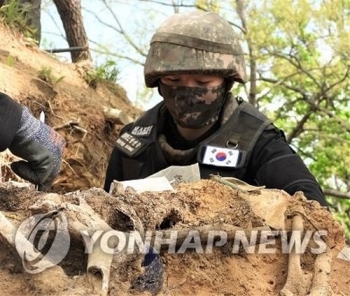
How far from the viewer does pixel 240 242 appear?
1.95 metres

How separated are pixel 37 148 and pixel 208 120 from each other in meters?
1.10

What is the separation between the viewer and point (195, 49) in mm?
3426

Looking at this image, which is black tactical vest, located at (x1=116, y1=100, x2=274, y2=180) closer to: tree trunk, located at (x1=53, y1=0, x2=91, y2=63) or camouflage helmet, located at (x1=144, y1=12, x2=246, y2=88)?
camouflage helmet, located at (x1=144, y1=12, x2=246, y2=88)

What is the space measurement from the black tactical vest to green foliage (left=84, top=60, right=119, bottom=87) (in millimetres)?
3511

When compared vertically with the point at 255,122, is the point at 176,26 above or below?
above

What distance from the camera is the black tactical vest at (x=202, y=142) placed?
10.7 ft

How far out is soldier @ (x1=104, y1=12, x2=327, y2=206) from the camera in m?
3.30

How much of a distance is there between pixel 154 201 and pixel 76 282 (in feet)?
1.31

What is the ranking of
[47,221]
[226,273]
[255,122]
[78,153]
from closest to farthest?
[47,221] → [226,273] → [255,122] → [78,153]

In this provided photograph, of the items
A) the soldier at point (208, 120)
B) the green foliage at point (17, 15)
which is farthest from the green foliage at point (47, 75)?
the soldier at point (208, 120)

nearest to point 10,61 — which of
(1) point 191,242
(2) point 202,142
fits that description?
(2) point 202,142

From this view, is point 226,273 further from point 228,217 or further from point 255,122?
point 255,122

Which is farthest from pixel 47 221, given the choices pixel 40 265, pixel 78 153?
pixel 78 153

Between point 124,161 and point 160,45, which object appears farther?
point 124,161
